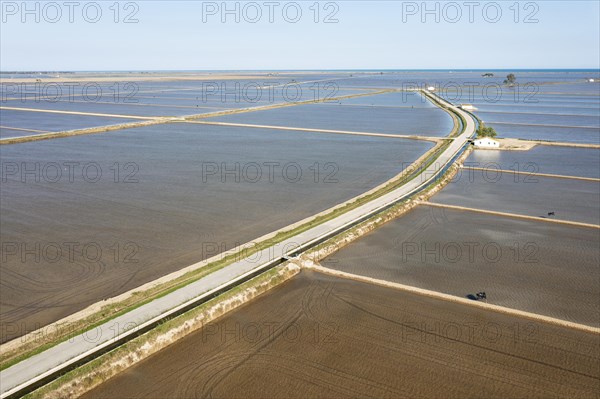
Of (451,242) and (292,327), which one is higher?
(451,242)

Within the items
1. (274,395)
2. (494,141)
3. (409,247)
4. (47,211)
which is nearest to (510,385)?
(274,395)

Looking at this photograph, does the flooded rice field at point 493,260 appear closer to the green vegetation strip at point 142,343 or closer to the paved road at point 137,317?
the paved road at point 137,317

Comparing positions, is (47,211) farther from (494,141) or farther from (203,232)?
(494,141)

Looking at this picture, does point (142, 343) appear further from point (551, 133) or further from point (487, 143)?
point (551, 133)

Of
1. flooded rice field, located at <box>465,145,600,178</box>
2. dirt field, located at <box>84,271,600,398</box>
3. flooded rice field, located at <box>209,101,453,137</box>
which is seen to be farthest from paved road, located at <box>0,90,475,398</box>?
flooded rice field, located at <box>209,101,453,137</box>

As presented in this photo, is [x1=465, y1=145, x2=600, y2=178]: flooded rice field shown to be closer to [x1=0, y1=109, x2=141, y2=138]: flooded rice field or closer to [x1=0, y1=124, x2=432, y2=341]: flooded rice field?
[x1=0, y1=124, x2=432, y2=341]: flooded rice field
